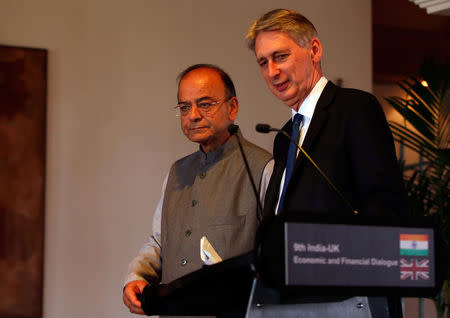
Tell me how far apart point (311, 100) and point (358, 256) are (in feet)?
2.57

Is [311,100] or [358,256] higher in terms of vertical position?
[311,100]

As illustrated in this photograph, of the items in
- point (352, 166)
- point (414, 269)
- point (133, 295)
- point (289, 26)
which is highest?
point (289, 26)

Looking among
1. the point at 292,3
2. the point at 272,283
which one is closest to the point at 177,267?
the point at 272,283

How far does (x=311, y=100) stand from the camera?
192 cm

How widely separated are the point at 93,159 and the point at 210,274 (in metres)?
2.86

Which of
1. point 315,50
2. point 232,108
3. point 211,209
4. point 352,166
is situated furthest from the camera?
point 232,108

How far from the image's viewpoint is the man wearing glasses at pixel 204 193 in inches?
93.2

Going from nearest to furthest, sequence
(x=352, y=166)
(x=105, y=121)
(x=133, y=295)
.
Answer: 1. (x=352, y=166)
2. (x=133, y=295)
3. (x=105, y=121)

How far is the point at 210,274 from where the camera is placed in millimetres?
1350

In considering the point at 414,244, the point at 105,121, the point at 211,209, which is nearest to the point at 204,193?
the point at 211,209

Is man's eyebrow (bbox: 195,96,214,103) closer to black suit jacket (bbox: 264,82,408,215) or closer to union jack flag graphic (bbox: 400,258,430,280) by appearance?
black suit jacket (bbox: 264,82,408,215)

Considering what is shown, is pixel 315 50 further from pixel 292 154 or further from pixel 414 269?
pixel 414 269

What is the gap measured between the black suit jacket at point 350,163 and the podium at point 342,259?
13.4 inches

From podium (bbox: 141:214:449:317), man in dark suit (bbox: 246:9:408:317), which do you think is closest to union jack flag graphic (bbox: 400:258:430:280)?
podium (bbox: 141:214:449:317)
